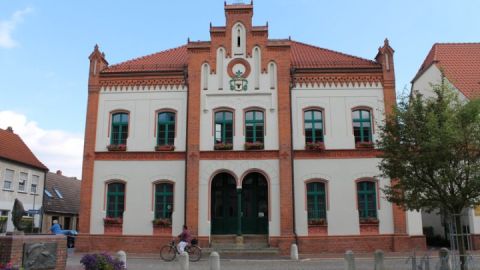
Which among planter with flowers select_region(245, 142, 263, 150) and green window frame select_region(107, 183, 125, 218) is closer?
planter with flowers select_region(245, 142, 263, 150)

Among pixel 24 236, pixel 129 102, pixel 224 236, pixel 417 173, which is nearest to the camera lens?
pixel 24 236

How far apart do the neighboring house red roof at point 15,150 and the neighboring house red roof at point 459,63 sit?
100 ft

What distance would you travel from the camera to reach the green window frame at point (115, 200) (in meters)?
24.4

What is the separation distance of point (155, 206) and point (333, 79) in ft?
38.8

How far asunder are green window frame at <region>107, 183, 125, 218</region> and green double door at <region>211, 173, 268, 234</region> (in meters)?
4.84

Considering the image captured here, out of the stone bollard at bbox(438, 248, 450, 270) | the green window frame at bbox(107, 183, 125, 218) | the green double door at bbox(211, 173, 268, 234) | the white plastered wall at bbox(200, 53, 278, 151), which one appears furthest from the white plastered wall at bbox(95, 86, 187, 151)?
the stone bollard at bbox(438, 248, 450, 270)

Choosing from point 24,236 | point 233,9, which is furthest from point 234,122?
point 24,236

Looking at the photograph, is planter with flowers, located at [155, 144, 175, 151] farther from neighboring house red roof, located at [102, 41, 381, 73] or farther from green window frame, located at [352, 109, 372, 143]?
green window frame, located at [352, 109, 372, 143]

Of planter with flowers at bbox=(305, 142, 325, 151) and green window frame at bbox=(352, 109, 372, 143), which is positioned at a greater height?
green window frame at bbox=(352, 109, 372, 143)

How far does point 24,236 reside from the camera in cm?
1292

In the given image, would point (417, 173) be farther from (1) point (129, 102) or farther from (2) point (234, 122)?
(1) point (129, 102)

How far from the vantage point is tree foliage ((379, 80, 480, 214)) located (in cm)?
1390

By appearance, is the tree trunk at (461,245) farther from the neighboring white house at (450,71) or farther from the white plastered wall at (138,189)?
the neighboring white house at (450,71)

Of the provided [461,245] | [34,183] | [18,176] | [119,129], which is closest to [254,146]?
[119,129]
